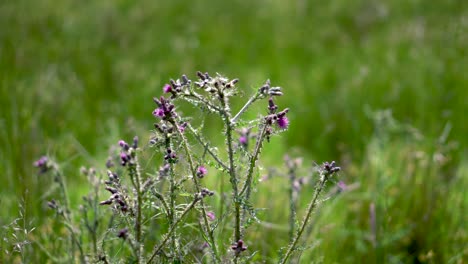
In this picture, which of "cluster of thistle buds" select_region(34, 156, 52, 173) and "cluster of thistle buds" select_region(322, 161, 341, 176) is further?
"cluster of thistle buds" select_region(34, 156, 52, 173)

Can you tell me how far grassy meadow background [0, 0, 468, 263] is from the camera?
2.68 m

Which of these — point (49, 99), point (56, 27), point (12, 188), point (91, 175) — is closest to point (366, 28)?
point (56, 27)

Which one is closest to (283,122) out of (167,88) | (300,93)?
(167,88)

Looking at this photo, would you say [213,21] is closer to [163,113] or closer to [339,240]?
[339,240]

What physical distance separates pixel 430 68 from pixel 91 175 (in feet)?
12.3

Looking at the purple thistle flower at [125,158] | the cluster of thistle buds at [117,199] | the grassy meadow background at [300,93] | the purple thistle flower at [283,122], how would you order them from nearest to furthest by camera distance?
the purple thistle flower at [125,158] → the cluster of thistle buds at [117,199] → the purple thistle flower at [283,122] → the grassy meadow background at [300,93]

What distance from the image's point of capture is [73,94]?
419 cm

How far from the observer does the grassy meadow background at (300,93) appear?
8.79ft

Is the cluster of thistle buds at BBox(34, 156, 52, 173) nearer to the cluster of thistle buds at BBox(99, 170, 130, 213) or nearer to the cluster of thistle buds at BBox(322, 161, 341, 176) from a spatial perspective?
the cluster of thistle buds at BBox(99, 170, 130, 213)

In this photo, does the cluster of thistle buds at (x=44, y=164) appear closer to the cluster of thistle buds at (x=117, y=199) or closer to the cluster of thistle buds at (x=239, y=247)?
the cluster of thistle buds at (x=117, y=199)

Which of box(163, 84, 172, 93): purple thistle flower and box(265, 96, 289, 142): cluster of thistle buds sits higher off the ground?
box(265, 96, 289, 142): cluster of thistle buds

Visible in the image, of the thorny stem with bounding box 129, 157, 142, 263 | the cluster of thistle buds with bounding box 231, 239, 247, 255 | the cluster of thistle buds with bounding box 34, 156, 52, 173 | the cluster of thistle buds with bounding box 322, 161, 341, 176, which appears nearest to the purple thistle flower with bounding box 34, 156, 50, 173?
the cluster of thistle buds with bounding box 34, 156, 52, 173

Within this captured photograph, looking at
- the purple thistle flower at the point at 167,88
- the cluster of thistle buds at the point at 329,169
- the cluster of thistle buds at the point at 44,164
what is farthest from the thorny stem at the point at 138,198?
the cluster of thistle buds at the point at 329,169

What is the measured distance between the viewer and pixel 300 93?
450 centimetres
